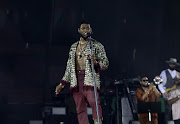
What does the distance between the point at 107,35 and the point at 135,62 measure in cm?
118

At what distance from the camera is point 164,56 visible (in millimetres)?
10719

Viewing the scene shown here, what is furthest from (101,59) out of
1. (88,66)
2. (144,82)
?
(144,82)

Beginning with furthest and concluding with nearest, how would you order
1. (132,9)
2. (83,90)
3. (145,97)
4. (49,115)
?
1. (132,9)
2. (145,97)
3. (49,115)
4. (83,90)

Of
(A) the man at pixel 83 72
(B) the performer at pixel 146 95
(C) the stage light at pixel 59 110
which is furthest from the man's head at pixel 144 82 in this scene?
(A) the man at pixel 83 72

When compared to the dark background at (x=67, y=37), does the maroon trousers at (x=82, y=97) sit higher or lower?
lower

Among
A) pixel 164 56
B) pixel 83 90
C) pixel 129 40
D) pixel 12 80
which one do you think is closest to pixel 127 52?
pixel 129 40

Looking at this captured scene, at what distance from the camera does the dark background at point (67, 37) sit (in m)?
10.3

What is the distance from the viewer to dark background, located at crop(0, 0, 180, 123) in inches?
404

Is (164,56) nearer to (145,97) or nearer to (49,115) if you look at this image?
(145,97)

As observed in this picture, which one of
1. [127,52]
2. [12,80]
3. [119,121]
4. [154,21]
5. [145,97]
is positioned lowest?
[119,121]

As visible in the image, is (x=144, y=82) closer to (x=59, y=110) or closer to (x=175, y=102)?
(x=175, y=102)

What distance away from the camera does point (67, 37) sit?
1059 cm

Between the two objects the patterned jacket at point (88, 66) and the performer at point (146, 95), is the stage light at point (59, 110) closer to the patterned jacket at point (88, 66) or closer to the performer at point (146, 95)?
the performer at point (146, 95)

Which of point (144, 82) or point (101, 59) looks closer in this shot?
point (101, 59)
